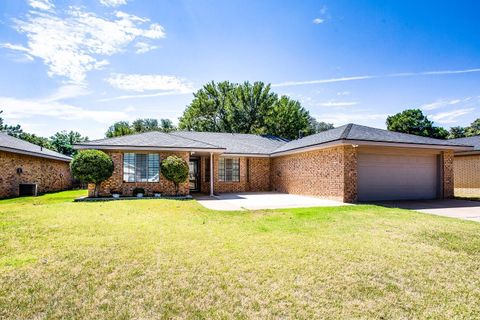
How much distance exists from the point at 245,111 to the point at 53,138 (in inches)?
1044

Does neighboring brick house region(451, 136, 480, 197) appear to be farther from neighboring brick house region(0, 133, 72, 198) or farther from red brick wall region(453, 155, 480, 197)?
neighboring brick house region(0, 133, 72, 198)

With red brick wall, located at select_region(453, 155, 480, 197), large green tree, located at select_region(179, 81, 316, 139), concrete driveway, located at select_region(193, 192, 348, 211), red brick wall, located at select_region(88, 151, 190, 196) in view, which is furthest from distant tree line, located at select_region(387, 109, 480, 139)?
red brick wall, located at select_region(88, 151, 190, 196)

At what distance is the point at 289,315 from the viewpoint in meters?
2.80

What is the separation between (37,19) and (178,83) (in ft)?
28.7

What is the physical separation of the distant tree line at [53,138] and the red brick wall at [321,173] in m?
28.9

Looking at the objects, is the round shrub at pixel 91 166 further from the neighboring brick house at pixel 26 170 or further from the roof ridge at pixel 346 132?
the roof ridge at pixel 346 132

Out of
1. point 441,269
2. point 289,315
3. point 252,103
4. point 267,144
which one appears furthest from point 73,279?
point 252,103

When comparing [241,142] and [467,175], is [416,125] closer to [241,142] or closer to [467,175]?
[467,175]

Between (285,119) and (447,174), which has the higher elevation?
(285,119)

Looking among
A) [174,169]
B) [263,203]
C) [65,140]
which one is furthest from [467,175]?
[65,140]

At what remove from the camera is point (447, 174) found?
1388 centimetres

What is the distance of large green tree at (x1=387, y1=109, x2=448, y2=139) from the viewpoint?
1471 inches

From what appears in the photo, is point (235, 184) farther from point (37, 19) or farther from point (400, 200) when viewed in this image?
point (37, 19)

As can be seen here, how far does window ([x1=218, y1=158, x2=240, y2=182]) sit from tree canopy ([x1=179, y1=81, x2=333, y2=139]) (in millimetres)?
17607
